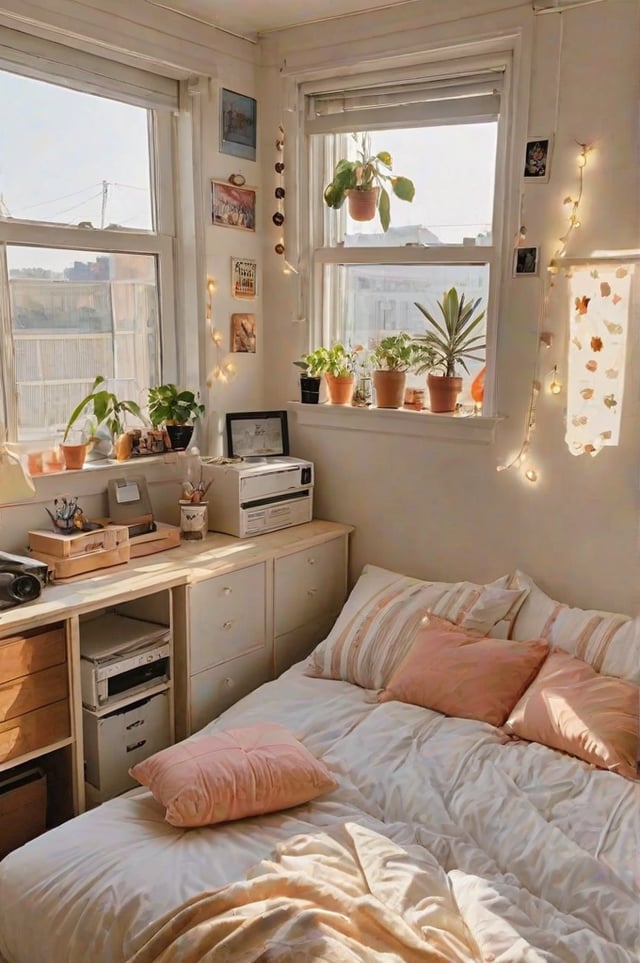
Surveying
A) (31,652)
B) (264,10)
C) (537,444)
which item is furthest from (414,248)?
(31,652)

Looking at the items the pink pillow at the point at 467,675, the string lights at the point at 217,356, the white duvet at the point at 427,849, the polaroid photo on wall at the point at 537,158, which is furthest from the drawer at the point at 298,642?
the polaroid photo on wall at the point at 537,158

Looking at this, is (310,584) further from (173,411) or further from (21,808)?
(21,808)

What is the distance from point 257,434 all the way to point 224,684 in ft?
3.33

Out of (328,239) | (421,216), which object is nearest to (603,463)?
(421,216)

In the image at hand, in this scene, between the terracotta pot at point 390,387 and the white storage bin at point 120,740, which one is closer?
the white storage bin at point 120,740

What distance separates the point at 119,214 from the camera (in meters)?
2.97

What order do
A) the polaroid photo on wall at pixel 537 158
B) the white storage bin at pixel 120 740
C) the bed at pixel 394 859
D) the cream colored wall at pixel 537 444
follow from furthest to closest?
the polaroid photo on wall at pixel 537 158
the cream colored wall at pixel 537 444
the white storage bin at pixel 120 740
the bed at pixel 394 859

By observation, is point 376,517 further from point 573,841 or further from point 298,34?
point 298,34

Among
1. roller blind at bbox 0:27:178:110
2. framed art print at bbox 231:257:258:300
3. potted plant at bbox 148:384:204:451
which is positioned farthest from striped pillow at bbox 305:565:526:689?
roller blind at bbox 0:27:178:110

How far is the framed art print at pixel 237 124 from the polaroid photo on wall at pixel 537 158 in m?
1.11

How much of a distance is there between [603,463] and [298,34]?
1.92 metres

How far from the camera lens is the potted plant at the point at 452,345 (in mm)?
2957

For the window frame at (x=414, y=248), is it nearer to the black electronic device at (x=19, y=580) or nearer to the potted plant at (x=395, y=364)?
the potted plant at (x=395, y=364)

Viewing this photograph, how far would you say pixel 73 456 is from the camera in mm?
2797
